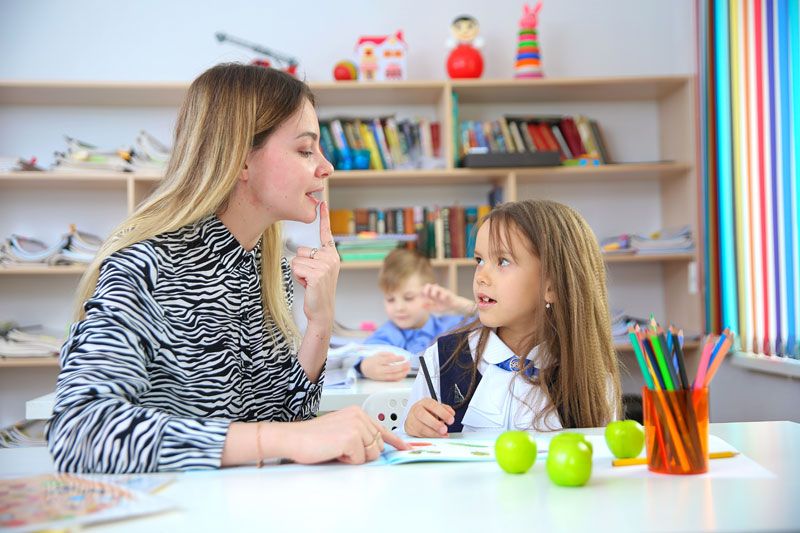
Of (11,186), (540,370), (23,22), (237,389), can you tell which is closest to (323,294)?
(237,389)

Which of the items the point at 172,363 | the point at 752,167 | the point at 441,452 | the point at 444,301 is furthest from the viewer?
the point at 752,167

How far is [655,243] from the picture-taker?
4.04 m

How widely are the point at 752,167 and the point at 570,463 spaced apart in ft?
9.09

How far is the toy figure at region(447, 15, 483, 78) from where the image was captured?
4078 mm

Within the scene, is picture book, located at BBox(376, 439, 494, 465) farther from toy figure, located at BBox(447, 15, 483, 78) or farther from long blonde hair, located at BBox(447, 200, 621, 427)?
toy figure, located at BBox(447, 15, 483, 78)

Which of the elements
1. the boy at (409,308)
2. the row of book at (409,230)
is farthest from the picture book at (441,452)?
the row of book at (409,230)

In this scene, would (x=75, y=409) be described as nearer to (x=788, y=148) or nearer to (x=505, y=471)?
(x=505, y=471)

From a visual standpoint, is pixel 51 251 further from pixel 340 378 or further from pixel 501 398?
pixel 501 398

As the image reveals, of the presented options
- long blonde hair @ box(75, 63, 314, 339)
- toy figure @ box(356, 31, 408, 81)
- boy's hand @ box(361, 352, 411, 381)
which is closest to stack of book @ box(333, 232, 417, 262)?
toy figure @ box(356, 31, 408, 81)

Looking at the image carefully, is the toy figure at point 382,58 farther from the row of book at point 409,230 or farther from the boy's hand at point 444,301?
the boy's hand at point 444,301

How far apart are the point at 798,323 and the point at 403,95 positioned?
219 cm

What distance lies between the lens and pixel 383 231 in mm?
4191

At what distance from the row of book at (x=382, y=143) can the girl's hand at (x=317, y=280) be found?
8.06ft

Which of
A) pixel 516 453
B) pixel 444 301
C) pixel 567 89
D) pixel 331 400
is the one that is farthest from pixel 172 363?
pixel 567 89
